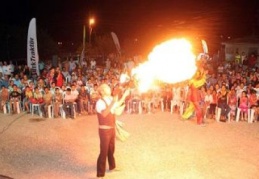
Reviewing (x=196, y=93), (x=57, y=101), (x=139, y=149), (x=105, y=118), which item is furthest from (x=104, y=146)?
(x=57, y=101)

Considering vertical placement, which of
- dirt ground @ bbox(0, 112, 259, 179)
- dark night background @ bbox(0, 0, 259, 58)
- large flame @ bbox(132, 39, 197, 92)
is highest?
dark night background @ bbox(0, 0, 259, 58)

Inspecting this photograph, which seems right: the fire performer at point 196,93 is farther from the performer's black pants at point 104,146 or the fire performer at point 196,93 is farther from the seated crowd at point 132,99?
the performer's black pants at point 104,146

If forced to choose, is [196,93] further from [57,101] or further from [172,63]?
[57,101]

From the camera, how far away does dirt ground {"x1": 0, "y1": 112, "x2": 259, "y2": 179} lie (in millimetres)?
7426

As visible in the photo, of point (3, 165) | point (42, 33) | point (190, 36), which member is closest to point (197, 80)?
point (3, 165)

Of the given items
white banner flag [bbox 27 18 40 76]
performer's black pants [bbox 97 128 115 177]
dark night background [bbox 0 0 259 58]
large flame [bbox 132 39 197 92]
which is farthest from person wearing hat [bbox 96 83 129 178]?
dark night background [bbox 0 0 259 58]

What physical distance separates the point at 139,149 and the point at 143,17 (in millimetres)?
36015

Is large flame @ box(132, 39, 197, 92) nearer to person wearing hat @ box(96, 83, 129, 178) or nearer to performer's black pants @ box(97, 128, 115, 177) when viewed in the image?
→ person wearing hat @ box(96, 83, 129, 178)

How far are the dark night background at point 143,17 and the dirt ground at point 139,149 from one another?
26.7 meters

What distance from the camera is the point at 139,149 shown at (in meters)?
8.80

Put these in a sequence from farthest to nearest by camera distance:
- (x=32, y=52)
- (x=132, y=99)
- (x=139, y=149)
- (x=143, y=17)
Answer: (x=143, y=17)
(x=32, y=52)
(x=132, y=99)
(x=139, y=149)

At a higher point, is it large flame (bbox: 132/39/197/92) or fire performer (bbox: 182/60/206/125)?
large flame (bbox: 132/39/197/92)

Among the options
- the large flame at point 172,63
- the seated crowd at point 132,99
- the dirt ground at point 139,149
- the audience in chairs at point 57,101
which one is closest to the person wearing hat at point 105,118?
the dirt ground at point 139,149

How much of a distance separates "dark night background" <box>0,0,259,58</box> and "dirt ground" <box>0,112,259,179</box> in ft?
87.7
